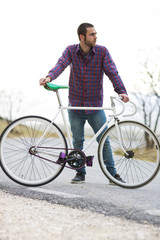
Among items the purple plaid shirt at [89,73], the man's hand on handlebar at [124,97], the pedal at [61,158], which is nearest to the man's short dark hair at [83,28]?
the purple plaid shirt at [89,73]

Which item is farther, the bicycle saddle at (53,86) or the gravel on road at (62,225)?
the bicycle saddle at (53,86)

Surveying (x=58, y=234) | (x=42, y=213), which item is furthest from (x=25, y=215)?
(x=58, y=234)

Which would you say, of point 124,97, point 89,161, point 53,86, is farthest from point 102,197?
point 53,86

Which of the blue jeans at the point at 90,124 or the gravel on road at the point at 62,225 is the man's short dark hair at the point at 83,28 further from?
the gravel on road at the point at 62,225

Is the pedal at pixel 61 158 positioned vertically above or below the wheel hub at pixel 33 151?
below

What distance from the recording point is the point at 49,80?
4668 mm

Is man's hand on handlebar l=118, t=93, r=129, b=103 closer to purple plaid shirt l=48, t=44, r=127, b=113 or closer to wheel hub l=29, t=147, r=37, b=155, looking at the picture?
purple plaid shirt l=48, t=44, r=127, b=113

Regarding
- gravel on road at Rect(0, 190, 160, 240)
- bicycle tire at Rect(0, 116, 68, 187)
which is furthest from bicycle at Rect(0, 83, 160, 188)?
gravel on road at Rect(0, 190, 160, 240)

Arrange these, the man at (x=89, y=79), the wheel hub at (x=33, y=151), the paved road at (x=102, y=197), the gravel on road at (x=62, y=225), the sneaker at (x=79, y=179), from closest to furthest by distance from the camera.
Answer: the gravel on road at (x=62, y=225), the paved road at (x=102, y=197), the wheel hub at (x=33, y=151), the man at (x=89, y=79), the sneaker at (x=79, y=179)

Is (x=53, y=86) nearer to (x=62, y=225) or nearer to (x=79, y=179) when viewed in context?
(x=79, y=179)

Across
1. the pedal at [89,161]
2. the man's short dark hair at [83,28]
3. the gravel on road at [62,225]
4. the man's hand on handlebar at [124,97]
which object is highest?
the man's short dark hair at [83,28]

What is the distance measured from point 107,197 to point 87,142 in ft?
2.84

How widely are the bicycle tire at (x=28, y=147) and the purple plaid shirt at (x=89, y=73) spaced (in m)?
0.55

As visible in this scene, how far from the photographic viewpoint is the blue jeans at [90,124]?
489cm
